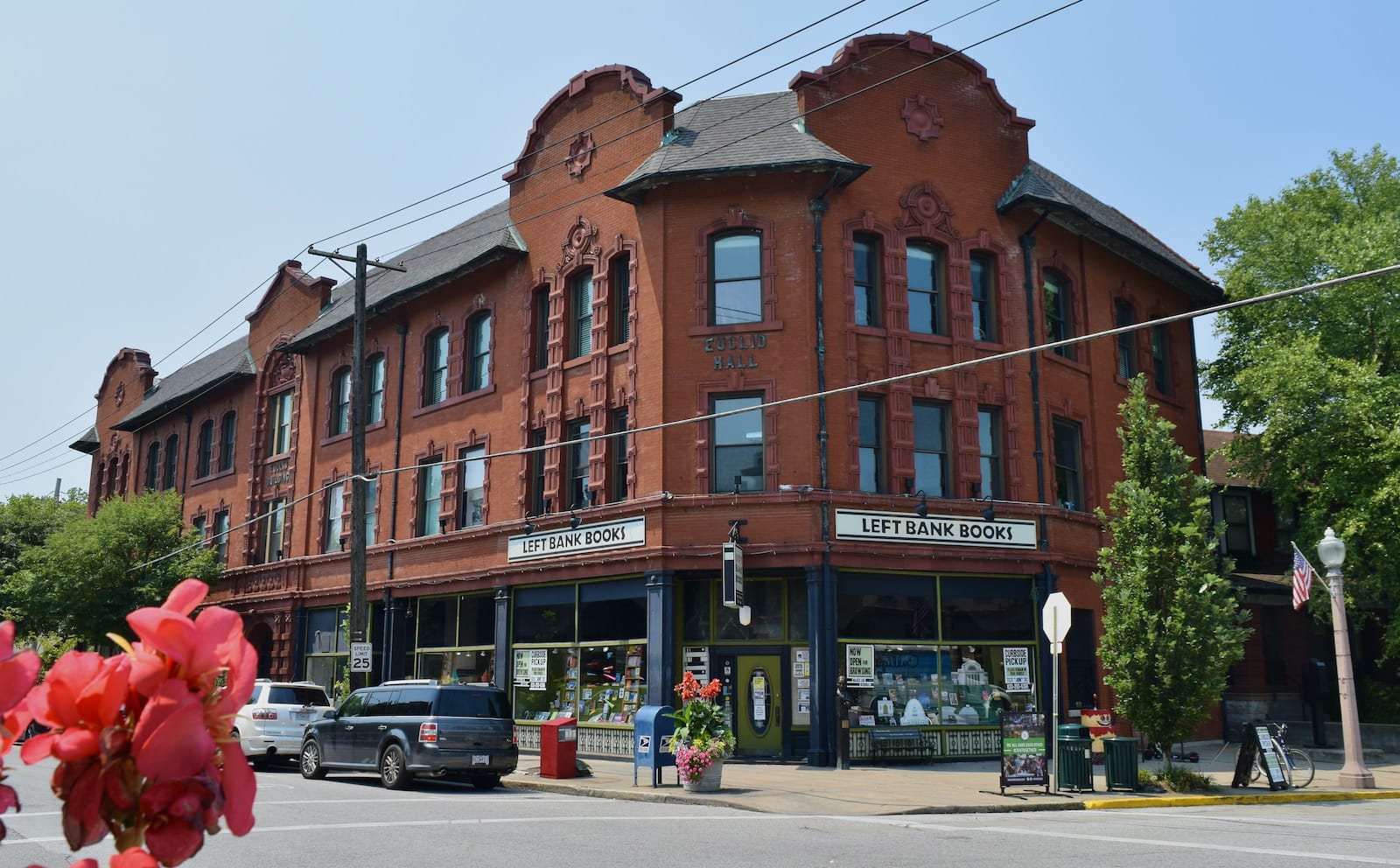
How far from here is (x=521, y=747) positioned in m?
26.3

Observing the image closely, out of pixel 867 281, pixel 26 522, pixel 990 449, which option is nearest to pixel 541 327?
pixel 867 281

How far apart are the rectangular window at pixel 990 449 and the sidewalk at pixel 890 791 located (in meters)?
5.66

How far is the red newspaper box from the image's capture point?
2047 centimetres

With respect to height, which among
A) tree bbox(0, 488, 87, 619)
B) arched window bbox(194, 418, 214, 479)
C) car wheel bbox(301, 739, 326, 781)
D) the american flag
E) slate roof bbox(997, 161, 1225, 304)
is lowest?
car wheel bbox(301, 739, 326, 781)

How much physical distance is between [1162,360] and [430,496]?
19844 mm

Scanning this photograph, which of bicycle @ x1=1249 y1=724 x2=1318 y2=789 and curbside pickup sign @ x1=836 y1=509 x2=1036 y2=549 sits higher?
curbside pickup sign @ x1=836 y1=509 x2=1036 y2=549

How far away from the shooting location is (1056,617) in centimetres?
1792

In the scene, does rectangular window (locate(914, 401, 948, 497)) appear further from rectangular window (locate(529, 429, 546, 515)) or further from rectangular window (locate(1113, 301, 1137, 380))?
rectangular window (locate(529, 429, 546, 515))

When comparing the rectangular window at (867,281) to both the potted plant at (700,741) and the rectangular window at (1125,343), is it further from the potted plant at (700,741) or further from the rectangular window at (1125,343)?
the potted plant at (700,741)

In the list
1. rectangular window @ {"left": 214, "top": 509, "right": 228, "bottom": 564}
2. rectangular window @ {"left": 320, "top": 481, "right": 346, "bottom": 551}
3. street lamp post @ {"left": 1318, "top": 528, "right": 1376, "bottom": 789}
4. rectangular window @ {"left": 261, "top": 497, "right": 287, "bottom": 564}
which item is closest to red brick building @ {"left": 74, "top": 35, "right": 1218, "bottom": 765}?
rectangular window @ {"left": 320, "top": 481, "right": 346, "bottom": 551}

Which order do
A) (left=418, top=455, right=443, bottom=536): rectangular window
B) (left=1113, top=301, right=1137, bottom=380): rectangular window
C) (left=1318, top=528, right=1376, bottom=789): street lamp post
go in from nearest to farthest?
1. (left=1318, top=528, right=1376, bottom=789): street lamp post
2. (left=1113, top=301, right=1137, bottom=380): rectangular window
3. (left=418, top=455, right=443, bottom=536): rectangular window

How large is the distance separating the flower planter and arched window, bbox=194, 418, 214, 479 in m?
29.6

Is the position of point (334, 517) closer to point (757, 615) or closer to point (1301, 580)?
point (757, 615)

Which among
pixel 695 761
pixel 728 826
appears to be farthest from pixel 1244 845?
pixel 695 761
